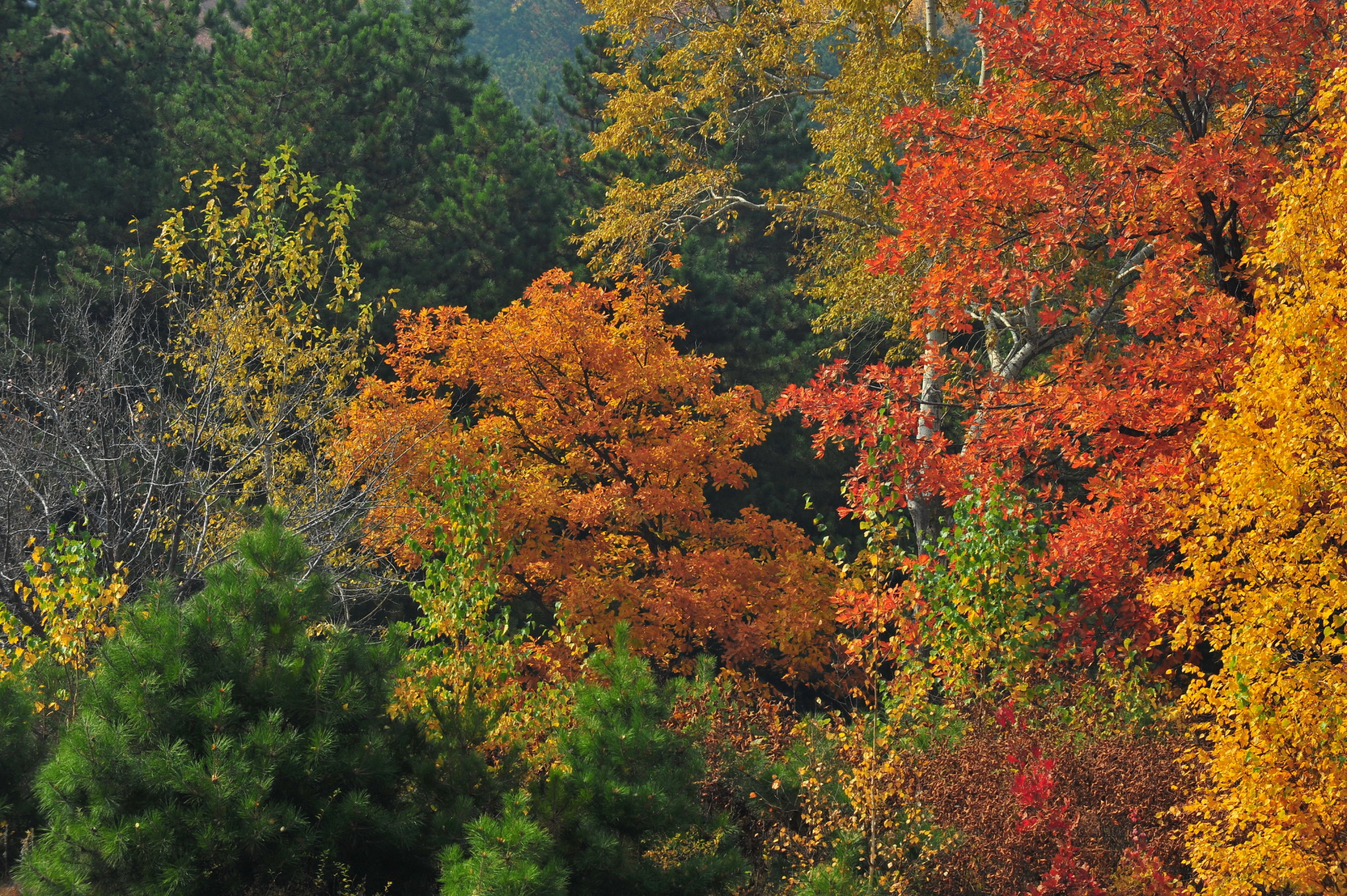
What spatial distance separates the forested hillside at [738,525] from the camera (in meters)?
5.45

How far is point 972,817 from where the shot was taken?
22.0 feet

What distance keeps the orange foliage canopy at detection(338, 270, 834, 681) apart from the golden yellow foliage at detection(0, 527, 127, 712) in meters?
4.52

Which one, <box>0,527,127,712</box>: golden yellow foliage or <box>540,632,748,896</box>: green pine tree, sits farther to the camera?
<box>0,527,127,712</box>: golden yellow foliage

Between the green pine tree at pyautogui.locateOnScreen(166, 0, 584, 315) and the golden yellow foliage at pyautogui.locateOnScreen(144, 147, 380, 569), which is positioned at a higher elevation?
the green pine tree at pyautogui.locateOnScreen(166, 0, 584, 315)

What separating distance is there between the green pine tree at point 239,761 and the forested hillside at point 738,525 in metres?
0.02

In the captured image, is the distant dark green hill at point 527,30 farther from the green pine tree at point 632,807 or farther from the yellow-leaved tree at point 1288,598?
the yellow-leaved tree at point 1288,598

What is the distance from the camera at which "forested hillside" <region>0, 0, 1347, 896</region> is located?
5445mm

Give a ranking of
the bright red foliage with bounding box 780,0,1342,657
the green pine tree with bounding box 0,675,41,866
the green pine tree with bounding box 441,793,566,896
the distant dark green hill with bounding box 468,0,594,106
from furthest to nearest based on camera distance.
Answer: the distant dark green hill with bounding box 468,0,594,106 < the bright red foliage with bounding box 780,0,1342,657 < the green pine tree with bounding box 0,675,41,866 < the green pine tree with bounding box 441,793,566,896

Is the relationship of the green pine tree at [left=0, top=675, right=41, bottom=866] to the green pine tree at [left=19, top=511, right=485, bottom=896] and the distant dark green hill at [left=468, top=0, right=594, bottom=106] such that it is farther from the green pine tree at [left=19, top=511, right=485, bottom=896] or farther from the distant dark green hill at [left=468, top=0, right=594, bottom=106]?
the distant dark green hill at [left=468, top=0, right=594, bottom=106]

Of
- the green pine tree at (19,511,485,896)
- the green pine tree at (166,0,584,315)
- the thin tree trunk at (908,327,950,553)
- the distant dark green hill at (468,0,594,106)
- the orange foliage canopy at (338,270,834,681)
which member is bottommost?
the green pine tree at (19,511,485,896)

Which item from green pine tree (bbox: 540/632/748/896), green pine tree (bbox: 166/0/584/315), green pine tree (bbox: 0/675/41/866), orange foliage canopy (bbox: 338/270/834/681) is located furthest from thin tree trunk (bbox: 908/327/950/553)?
green pine tree (bbox: 0/675/41/866)

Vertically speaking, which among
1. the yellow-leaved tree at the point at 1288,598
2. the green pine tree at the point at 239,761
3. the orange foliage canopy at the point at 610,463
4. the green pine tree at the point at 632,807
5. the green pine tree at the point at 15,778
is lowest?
the green pine tree at the point at 15,778

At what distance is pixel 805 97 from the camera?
15625 millimetres

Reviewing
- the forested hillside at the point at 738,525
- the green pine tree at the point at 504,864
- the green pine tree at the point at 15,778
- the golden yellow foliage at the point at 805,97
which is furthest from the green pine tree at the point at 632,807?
the golden yellow foliage at the point at 805,97
